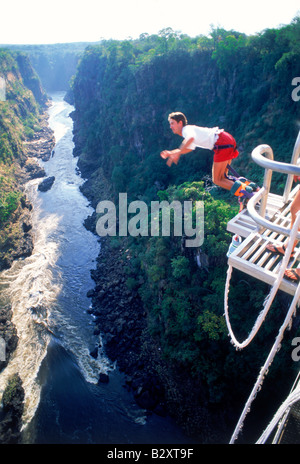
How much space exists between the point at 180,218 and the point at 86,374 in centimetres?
1076

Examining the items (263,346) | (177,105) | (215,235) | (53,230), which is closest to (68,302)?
(53,230)

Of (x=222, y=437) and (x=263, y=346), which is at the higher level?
(x=263, y=346)

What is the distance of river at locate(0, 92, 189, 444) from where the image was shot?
14844 mm

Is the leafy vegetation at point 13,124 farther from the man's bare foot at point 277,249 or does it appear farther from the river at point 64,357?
the man's bare foot at point 277,249

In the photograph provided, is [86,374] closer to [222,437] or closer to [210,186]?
[222,437]

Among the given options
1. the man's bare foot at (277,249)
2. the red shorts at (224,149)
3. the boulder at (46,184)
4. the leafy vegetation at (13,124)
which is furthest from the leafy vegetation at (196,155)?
the man's bare foot at (277,249)

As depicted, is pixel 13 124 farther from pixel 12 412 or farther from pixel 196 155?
pixel 12 412

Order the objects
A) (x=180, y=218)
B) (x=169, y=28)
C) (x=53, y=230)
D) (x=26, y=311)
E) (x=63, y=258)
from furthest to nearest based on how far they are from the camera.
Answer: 1. (x=169, y=28)
2. (x=53, y=230)
3. (x=63, y=258)
4. (x=26, y=311)
5. (x=180, y=218)

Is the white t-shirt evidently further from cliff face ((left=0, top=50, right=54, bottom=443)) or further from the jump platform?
cliff face ((left=0, top=50, right=54, bottom=443))

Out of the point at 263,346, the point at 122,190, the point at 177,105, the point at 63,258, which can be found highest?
the point at 177,105

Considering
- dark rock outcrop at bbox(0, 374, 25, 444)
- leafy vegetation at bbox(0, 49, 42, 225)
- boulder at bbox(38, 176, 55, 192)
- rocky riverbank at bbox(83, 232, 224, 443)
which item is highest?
leafy vegetation at bbox(0, 49, 42, 225)

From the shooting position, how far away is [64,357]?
18172mm

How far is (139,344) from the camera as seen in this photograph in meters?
18.2

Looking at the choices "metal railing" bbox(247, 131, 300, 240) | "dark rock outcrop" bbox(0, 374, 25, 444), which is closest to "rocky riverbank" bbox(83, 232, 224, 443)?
"dark rock outcrop" bbox(0, 374, 25, 444)
